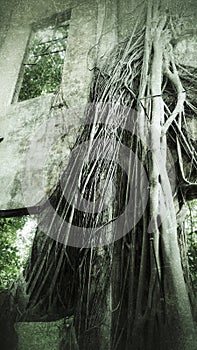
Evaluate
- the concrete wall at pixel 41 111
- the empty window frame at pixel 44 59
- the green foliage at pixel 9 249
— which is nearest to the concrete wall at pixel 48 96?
the concrete wall at pixel 41 111

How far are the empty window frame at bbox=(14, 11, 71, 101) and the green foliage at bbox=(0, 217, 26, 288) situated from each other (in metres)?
1.59

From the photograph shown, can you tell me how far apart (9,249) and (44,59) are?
2589mm

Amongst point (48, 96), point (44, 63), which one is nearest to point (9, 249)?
point (48, 96)

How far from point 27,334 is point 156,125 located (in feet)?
5.81

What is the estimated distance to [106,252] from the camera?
2.22 metres

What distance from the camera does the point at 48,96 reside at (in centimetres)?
375

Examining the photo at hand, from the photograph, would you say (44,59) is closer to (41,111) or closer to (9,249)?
(41,111)

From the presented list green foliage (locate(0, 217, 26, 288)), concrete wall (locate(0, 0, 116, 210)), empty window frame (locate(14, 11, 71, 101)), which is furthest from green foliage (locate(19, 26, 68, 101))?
green foliage (locate(0, 217, 26, 288))

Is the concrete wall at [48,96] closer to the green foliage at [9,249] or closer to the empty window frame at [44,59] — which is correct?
the empty window frame at [44,59]

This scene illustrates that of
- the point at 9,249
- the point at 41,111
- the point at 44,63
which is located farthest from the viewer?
the point at 44,63

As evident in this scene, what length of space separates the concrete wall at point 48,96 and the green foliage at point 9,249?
715mm

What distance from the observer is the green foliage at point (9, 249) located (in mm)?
3762

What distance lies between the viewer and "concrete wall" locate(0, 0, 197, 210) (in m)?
3.17

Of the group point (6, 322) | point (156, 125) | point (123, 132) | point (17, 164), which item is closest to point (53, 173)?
point (17, 164)
